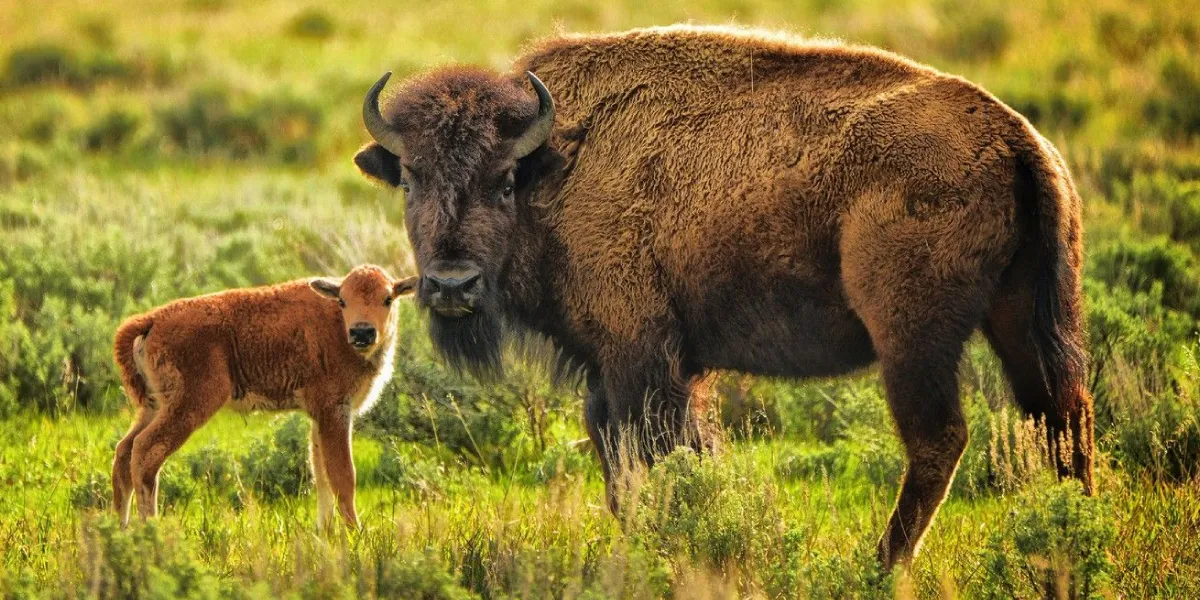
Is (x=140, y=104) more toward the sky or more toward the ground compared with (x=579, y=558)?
more toward the sky

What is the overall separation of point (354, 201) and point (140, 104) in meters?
7.08

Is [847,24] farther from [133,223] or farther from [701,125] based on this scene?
[701,125]

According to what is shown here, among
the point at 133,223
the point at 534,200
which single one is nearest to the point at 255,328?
the point at 534,200

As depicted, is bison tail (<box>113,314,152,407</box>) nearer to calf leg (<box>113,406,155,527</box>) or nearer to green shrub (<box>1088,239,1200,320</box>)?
calf leg (<box>113,406,155,527</box>)

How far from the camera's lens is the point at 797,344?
5426 mm

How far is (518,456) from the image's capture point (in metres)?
6.83

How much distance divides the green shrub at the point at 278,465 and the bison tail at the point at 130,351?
0.79 meters

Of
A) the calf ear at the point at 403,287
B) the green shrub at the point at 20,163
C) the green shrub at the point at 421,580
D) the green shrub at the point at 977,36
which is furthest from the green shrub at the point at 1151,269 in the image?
the green shrub at the point at 977,36

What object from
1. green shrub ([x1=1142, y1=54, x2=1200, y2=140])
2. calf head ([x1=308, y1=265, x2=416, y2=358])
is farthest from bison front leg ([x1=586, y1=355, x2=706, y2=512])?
green shrub ([x1=1142, y1=54, x2=1200, y2=140])

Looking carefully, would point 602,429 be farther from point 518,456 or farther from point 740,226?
point 518,456

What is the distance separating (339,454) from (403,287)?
802 mm

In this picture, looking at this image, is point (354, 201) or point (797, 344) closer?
point (797, 344)

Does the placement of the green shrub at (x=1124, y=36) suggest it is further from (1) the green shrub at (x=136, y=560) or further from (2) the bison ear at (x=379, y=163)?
(1) the green shrub at (x=136, y=560)

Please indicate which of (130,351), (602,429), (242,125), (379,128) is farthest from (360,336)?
(242,125)
